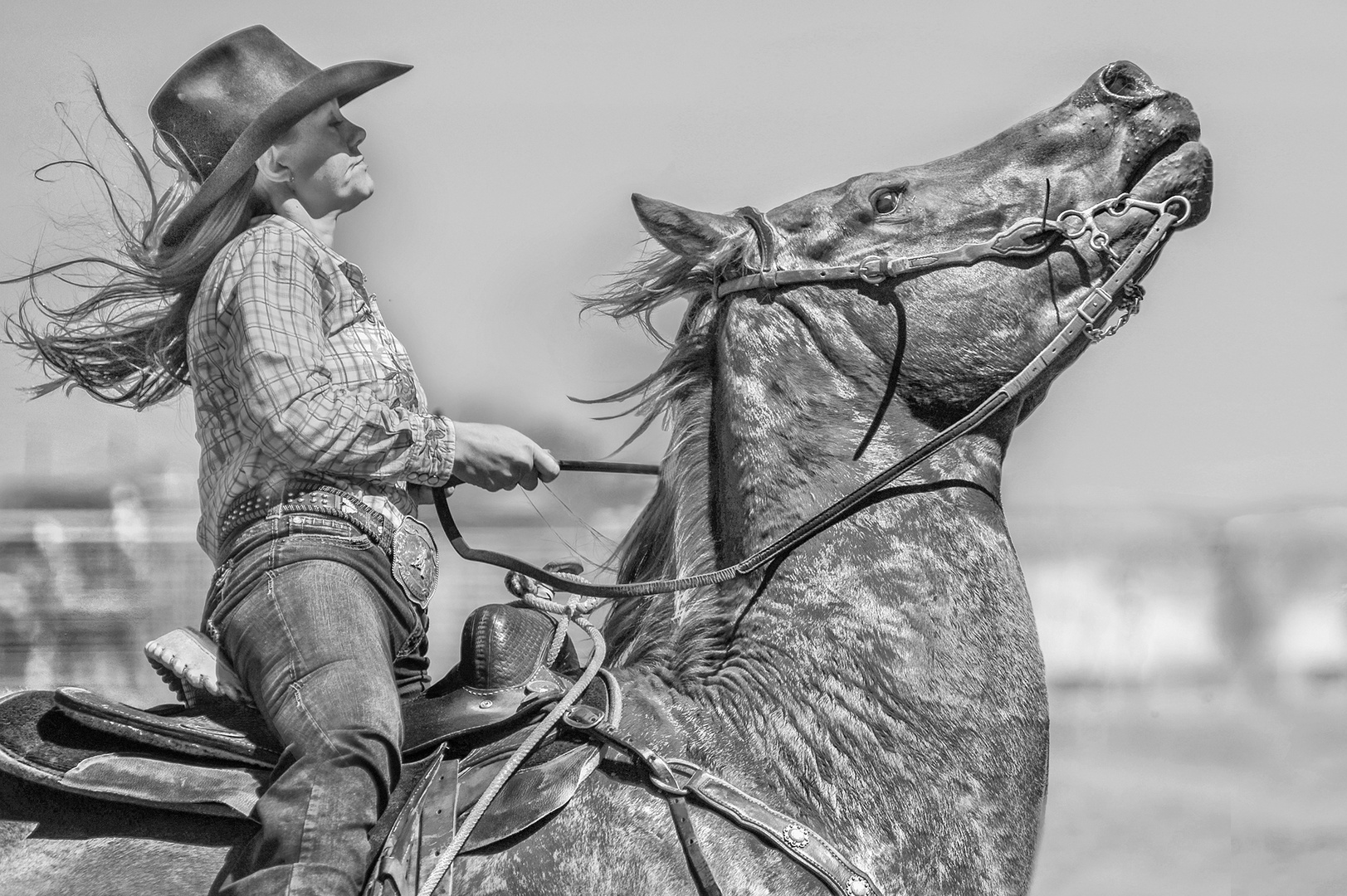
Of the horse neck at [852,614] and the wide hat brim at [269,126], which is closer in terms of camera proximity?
the horse neck at [852,614]

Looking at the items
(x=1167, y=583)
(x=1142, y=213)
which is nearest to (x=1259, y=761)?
(x=1167, y=583)

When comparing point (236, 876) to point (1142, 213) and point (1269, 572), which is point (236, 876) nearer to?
point (1142, 213)

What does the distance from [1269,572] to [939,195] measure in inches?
426

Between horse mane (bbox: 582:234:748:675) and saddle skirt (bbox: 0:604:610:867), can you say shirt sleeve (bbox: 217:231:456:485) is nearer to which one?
saddle skirt (bbox: 0:604:610:867)

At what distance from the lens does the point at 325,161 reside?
313 cm

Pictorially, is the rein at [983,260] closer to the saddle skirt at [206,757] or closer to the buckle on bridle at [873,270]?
the buckle on bridle at [873,270]

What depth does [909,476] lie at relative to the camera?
292cm

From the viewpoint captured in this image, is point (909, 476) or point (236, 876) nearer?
point (236, 876)

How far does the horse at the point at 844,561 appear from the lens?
2633 mm

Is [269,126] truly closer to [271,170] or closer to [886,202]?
[271,170]

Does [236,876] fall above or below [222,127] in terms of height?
below

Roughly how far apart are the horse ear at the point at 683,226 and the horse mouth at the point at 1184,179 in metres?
0.98

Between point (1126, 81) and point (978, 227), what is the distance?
0.53 meters

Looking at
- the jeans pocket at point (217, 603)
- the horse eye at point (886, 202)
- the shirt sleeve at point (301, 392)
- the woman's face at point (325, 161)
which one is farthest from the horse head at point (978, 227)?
the jeans pocket at point (217, 603)
